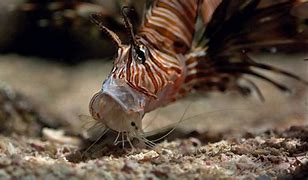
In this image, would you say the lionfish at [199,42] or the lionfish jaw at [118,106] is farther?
the lionfish at [199,42]

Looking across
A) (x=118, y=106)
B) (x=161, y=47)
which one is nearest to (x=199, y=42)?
(x=161, y=47)

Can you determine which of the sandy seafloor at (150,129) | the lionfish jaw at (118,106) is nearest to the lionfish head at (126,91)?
the lionfish jaw at (118,106)

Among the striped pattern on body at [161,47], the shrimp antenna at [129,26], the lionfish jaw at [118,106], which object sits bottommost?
the lionfish jaw at [118,106]

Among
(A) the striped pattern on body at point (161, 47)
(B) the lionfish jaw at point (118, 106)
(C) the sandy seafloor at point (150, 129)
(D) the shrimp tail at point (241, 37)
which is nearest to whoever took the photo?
(C) the sandy seafloor at point (150, 129)

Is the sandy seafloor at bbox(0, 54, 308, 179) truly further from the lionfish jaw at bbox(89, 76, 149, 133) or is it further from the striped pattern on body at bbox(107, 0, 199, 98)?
the striped pattern on body at bbox(107, 0, 199, 98)

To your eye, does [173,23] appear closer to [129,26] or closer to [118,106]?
[129,26]

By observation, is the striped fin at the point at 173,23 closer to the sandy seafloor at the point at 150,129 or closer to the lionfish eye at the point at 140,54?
the lionfish eye at the point at 140,54

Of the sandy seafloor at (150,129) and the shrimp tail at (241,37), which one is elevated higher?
the shrimp tail at (241,37)

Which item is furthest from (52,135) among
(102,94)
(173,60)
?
(102,94)

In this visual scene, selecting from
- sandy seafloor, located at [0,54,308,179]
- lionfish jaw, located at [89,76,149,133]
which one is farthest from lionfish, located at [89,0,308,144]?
sandy seafloor, located at [0,54,308,179]
